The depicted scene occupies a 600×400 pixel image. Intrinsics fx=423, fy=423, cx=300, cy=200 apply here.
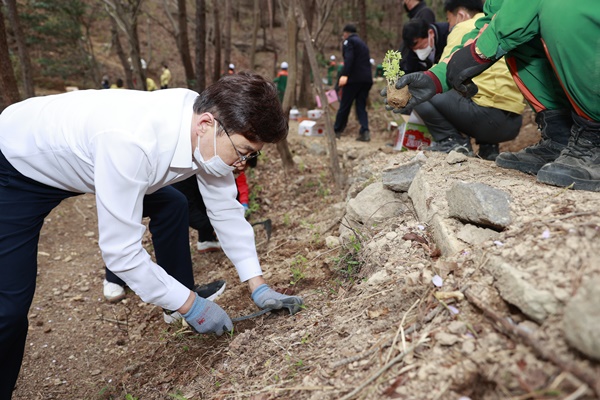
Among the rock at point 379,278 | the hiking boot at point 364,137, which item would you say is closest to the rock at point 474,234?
the rock at point 379,278

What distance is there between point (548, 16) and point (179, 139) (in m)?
1.73

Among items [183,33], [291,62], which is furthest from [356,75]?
[183,33]

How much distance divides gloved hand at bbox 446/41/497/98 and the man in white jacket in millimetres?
990

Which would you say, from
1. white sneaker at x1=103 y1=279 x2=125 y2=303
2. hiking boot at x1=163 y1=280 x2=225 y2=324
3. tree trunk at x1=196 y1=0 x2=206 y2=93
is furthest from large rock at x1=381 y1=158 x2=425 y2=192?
tree trunk at x1=196 y1=0 x2=206 y2=93

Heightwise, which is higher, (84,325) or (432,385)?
(432,385)

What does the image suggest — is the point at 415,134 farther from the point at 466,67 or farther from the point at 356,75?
the point at 356,75

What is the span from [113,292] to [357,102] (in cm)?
491

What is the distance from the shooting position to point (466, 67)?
7.31ft

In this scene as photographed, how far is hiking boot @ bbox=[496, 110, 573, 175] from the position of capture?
2.34 meters

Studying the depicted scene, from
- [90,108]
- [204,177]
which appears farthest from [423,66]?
[90,108]

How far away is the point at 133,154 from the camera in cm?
171

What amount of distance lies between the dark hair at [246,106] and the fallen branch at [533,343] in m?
1.10

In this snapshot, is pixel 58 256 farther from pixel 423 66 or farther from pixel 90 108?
pixel 423 66

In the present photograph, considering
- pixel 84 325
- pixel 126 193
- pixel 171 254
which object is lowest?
pixel 84 325
